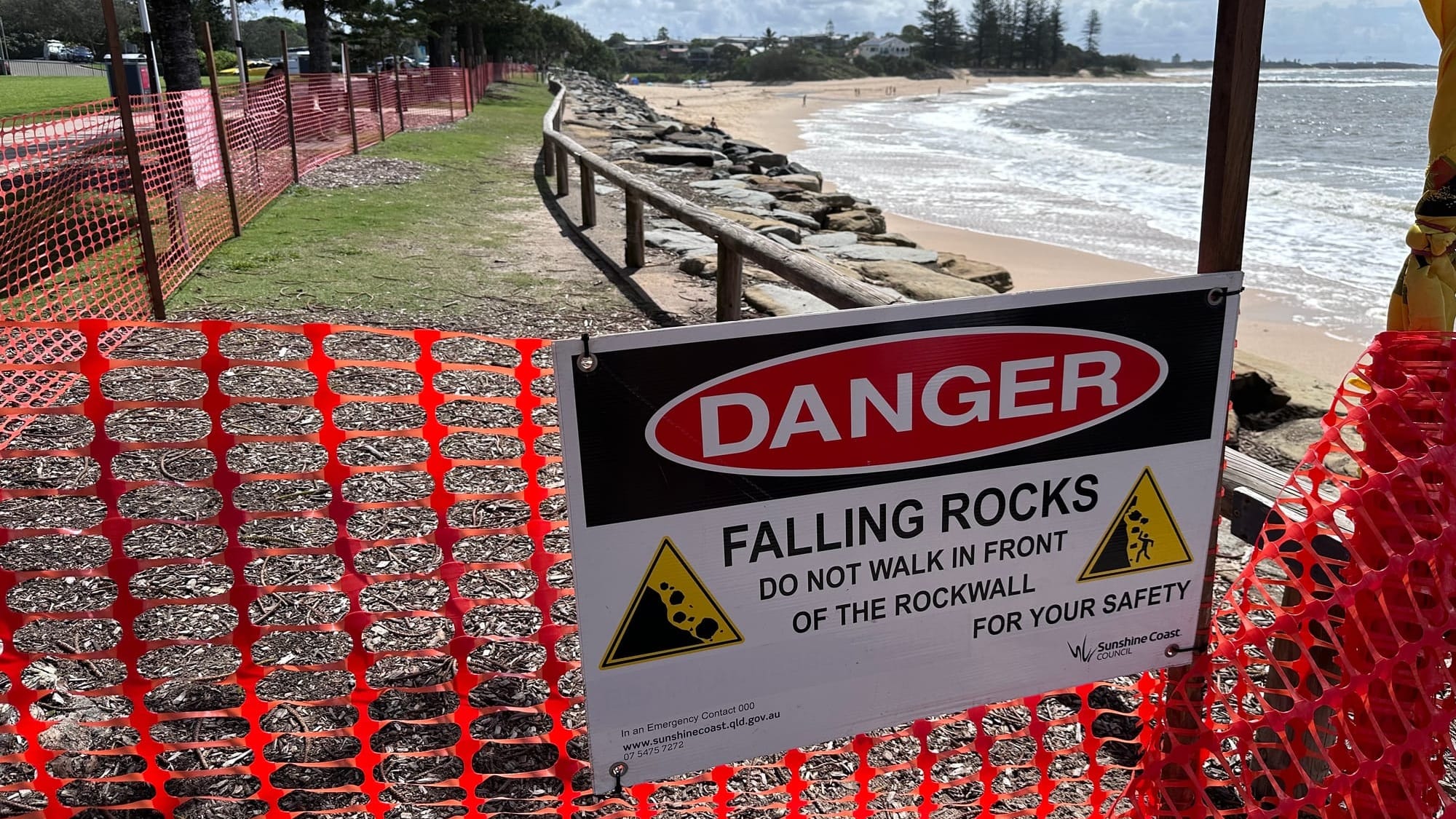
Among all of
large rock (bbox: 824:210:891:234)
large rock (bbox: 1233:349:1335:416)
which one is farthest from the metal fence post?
large rock (bbox: 1233:349:1335:416)

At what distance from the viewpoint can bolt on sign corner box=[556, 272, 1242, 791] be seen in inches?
71.2

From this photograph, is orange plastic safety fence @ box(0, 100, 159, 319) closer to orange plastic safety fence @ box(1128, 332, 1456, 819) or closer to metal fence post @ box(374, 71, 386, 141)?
orange plastic safety fence @ box(1128, 332, 1456, 819)

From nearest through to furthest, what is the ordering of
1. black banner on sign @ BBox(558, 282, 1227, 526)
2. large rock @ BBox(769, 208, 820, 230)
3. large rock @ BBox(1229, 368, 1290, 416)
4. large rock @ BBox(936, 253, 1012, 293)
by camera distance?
black banner on sign @ BBox(558, 282, 1227, 526) → large rock @ BBox(1229, 368, 1290, 416) → large rock @ BBox(936, 253, 1012, 293) → large rock @ BBox(769, 208, 820, 230)

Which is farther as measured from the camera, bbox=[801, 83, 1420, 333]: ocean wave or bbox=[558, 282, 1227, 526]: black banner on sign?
bbox=[801, 83, 1420, 333]: ocean wave

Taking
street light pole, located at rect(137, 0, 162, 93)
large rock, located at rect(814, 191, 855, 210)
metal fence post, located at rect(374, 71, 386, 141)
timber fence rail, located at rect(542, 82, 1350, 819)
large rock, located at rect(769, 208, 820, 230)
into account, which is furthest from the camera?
metal fence post, located at rect(374, 71, 386, 141)

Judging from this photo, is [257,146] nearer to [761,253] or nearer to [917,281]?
[917,281]

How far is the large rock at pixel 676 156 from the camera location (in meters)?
19.3

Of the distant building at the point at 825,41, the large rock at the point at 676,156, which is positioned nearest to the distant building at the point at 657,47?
the distant building at the point at 825,41

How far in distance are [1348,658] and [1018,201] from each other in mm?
18667

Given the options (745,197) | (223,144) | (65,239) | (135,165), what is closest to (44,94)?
(223,144)

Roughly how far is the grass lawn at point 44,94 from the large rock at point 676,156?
495 inches

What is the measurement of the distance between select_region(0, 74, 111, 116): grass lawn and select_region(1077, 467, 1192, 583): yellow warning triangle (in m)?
23.8

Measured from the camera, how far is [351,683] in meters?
3.01

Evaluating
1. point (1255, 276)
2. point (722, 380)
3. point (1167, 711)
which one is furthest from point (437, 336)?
point (1255, 276)
